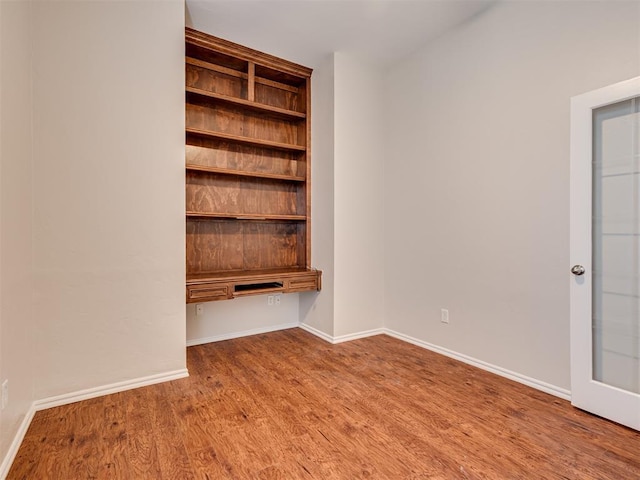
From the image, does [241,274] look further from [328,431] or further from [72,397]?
[328,431]

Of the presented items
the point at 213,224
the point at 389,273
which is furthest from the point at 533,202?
the point at 213,224

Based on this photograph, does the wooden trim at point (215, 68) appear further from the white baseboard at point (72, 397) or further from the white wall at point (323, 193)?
the white baseboard at point (72, 397)

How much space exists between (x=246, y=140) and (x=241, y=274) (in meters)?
1.30

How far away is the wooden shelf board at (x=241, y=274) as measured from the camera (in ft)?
9.68

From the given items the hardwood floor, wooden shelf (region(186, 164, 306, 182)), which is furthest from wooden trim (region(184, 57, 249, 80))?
the hardwood floor

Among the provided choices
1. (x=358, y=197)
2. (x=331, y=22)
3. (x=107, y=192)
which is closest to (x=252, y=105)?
(x=331, y=22)

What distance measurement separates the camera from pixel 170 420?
2027mm

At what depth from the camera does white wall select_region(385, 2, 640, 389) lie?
224 centimetres

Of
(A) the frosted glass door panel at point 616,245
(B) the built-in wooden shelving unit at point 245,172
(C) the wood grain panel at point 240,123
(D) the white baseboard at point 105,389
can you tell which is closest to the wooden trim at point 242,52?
(B) the built-in wooden shelving unit at point 245,172

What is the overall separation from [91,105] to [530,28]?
307 centimetres

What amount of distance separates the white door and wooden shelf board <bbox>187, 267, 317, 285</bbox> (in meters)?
2.29

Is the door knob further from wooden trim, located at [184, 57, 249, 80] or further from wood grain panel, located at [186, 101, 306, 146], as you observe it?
wooden trim, located at [184, 57, 249, 80]

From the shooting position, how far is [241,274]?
326cm

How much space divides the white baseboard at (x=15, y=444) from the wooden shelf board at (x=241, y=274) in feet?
4.03
